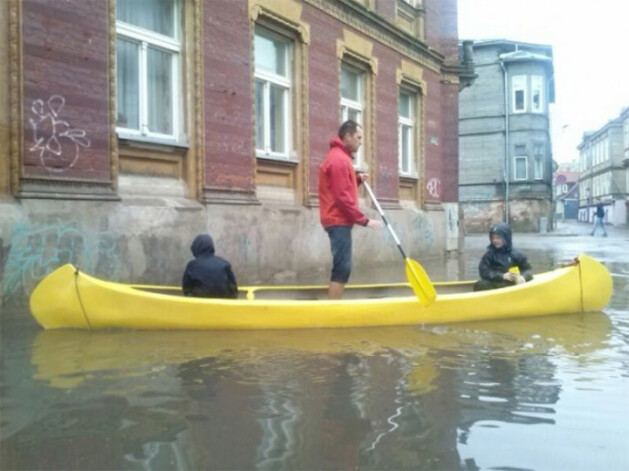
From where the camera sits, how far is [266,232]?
35.0ft

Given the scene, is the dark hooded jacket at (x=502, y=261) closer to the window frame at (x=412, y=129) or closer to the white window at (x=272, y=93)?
the white window at (x=272, y=93)

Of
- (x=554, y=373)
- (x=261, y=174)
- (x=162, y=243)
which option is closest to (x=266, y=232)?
(x=261, y=174)

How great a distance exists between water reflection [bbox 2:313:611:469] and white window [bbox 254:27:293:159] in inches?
229

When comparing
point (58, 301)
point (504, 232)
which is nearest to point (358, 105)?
point (504, 232)

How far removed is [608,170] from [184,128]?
6566 centimetres

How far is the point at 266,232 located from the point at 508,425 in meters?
7.28

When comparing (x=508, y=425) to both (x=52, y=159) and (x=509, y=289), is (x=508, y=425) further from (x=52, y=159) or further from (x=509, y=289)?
(x=52, y=159)

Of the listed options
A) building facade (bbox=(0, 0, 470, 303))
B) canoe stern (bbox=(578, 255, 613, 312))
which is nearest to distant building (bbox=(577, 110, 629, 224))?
building facade (bbox=(0, 0, 470, 303))

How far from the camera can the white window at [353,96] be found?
45.2ft

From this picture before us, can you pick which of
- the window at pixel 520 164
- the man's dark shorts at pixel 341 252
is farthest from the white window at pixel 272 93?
the window at pixel 520 164

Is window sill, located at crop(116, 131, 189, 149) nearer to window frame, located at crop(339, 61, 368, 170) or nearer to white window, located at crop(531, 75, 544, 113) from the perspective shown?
window frame, located at crop(339, 61, 368, 170)

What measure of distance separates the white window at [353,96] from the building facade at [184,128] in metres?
0.05

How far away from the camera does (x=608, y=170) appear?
221 ft

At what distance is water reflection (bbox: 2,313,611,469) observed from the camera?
330 cm
